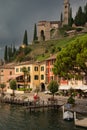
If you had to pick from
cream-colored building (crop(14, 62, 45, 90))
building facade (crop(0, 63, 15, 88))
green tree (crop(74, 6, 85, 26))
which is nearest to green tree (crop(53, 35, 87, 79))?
cream-colored building (crop(14, 62, 45, 90))

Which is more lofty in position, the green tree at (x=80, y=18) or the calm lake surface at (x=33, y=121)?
the green tree at (x=80, y=18)

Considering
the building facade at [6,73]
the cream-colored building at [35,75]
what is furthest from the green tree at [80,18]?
the cream-colored building at [35,75]

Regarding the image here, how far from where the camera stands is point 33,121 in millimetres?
56750

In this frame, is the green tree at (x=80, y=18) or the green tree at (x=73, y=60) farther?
→ the green tree at (x=80, y=18)

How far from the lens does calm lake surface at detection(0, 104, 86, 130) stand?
167 feet

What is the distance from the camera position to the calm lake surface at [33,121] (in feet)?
167

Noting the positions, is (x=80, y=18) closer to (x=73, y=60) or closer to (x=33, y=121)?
(x=73, y=60)

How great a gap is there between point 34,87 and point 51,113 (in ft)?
168

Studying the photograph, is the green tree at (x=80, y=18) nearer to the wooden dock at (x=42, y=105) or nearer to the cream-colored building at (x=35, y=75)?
the cream-colored building at (x=35, y=75)

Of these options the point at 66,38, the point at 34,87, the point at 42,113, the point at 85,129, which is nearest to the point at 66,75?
the point at 42,113

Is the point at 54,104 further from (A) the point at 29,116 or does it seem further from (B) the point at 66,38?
(B) the point at 66,38

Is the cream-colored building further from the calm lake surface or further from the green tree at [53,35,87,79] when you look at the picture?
the green tree at [53,35,87,79]

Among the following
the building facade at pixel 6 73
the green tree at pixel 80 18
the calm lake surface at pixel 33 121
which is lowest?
the building facade at pixel 6 73

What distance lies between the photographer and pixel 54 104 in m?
72.4
